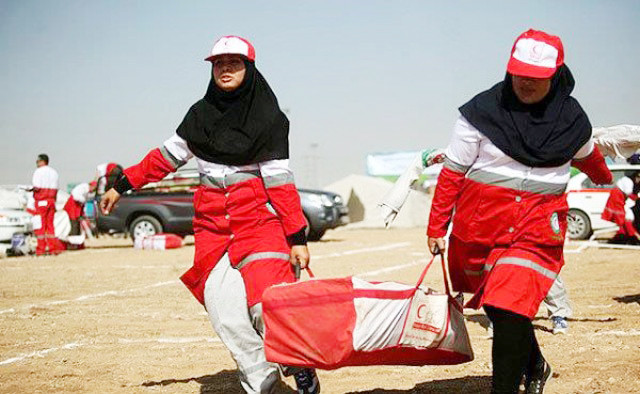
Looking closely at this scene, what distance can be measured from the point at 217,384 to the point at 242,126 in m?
1.95

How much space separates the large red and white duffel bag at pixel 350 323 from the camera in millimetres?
4496

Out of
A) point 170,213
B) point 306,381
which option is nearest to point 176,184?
point 170,213

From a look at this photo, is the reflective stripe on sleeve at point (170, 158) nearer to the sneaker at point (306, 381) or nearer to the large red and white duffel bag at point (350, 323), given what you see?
the large red and white duffel bag at point (350, 323)

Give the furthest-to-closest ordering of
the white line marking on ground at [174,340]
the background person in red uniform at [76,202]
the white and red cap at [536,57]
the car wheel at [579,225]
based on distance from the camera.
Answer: the background person in red uniform at [76,202]
the car wheel at [579,225]
the white line marking on ground at [174,340]
the white and red cap at [536,57]

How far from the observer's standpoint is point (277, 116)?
16.6 feet

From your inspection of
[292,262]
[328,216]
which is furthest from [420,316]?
[328,216]

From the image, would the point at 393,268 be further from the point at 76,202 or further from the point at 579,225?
the point at 76,202

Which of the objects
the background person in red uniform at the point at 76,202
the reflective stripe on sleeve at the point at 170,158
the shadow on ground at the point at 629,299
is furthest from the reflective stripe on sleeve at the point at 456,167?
the background person in red uniform at the point at 76,202

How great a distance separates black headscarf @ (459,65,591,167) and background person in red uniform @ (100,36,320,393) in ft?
3.77

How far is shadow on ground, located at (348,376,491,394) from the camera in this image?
18.0 feet

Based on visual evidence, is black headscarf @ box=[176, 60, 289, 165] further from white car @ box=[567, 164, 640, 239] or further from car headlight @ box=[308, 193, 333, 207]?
car headlight @ box=[308, 193, 333, 207]

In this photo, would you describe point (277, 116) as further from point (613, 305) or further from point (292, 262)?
point (613, 305)

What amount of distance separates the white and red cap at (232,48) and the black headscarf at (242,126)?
7 centimetres

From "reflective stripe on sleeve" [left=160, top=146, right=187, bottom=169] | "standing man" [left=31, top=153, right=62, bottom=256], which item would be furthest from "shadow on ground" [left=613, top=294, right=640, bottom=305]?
"standing man" [left=31, top=153, right=62, bottom=256]
